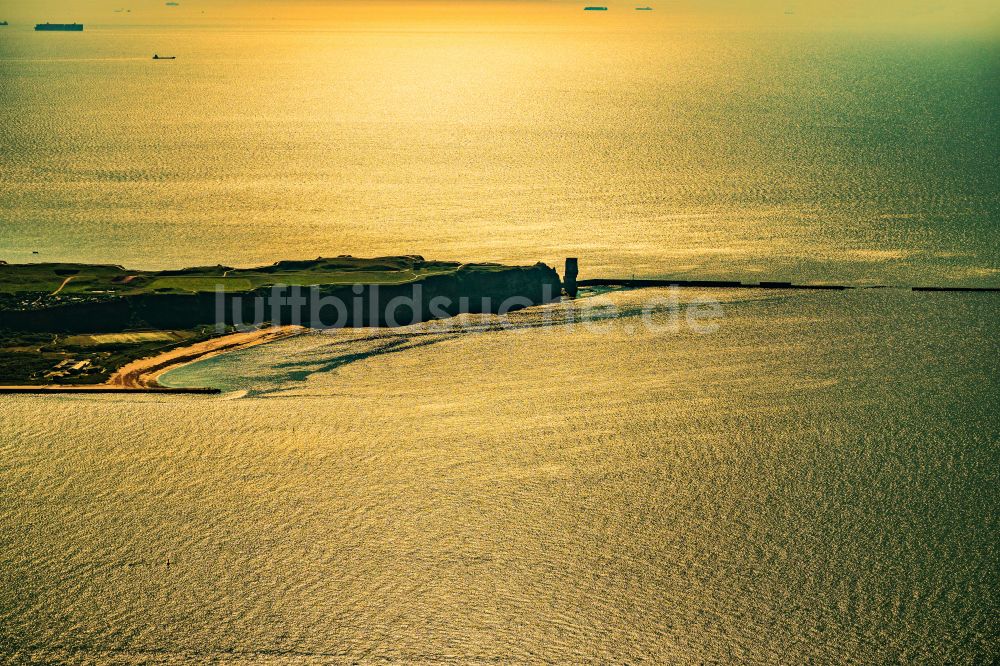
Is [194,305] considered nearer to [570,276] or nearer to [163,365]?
[163,365]

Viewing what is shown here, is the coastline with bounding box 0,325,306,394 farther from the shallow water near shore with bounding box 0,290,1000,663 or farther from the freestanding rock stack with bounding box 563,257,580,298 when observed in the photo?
the freestanding rock stack with bounding box 563,257,580,298

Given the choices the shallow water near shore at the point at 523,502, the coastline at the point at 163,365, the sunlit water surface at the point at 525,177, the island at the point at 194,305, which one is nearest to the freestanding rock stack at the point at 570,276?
the island at the point at 194,305

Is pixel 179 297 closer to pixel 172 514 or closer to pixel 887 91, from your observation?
pixel 172 514

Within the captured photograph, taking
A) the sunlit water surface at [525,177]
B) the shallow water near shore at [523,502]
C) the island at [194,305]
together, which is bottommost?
the shallow water near shore at [523,502]

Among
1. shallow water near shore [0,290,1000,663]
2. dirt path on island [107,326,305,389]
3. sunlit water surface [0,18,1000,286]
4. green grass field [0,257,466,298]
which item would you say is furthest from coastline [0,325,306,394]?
sunlit water surface [0,18,1000,286]

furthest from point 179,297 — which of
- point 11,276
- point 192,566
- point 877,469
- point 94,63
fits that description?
point 94,63

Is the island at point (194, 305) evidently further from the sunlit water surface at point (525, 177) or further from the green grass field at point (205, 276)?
the sunlit water surface at point (525, 177)

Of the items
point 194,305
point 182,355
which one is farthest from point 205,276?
point 182,355
